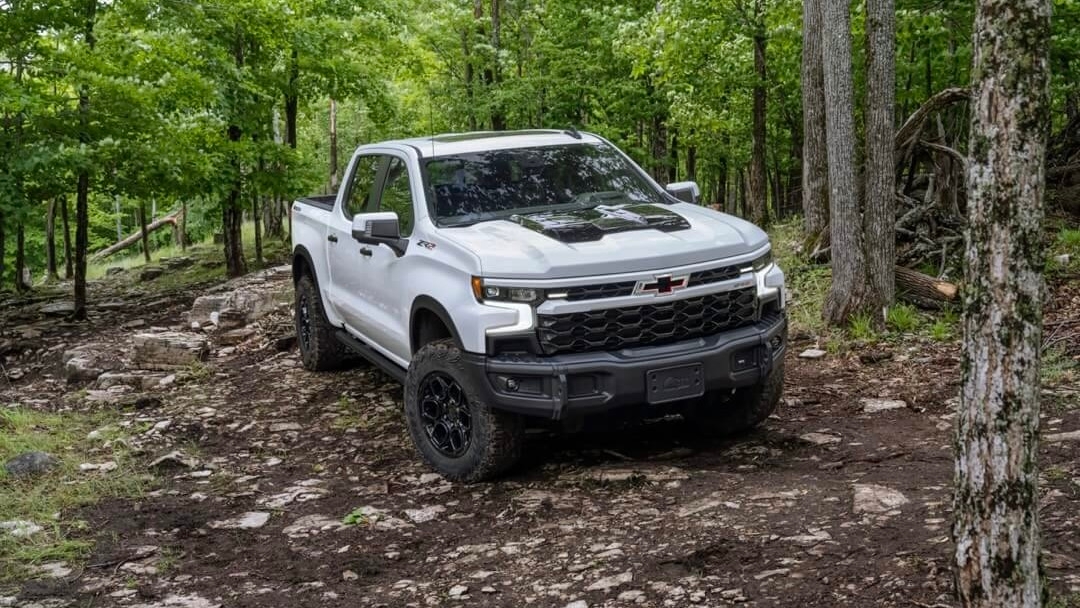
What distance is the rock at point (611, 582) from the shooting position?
4403 mm

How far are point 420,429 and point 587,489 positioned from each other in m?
1.19

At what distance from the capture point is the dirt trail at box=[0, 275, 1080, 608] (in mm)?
4391

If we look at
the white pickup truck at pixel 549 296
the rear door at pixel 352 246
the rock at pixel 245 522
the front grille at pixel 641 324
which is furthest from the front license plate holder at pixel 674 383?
the rear door at pixel 352 246

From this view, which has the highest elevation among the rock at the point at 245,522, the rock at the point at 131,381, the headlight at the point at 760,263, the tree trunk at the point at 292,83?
the tree trunk at the point at 292,83

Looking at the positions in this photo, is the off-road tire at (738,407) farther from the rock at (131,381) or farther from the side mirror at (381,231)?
the rock at (131,381)

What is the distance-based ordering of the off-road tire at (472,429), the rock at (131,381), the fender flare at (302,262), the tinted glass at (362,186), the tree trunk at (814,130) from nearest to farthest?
the off-road tire at (472,429) < the tinted glass at (362,186) < the fender flare at (302,262) < the rock at (131,381) < the tree trunk at (814,130)

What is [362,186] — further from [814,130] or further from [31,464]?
[814,130]

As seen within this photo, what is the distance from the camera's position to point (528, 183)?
22.4 feet

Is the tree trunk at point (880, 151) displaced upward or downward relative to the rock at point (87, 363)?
upward

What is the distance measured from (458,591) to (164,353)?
691 cm

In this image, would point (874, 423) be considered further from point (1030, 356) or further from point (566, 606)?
point (1030, 356)

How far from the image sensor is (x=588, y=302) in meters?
5.47

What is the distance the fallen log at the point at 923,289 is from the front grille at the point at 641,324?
392 centimetres

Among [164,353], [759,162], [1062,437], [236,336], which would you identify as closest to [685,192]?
[1062,437]
